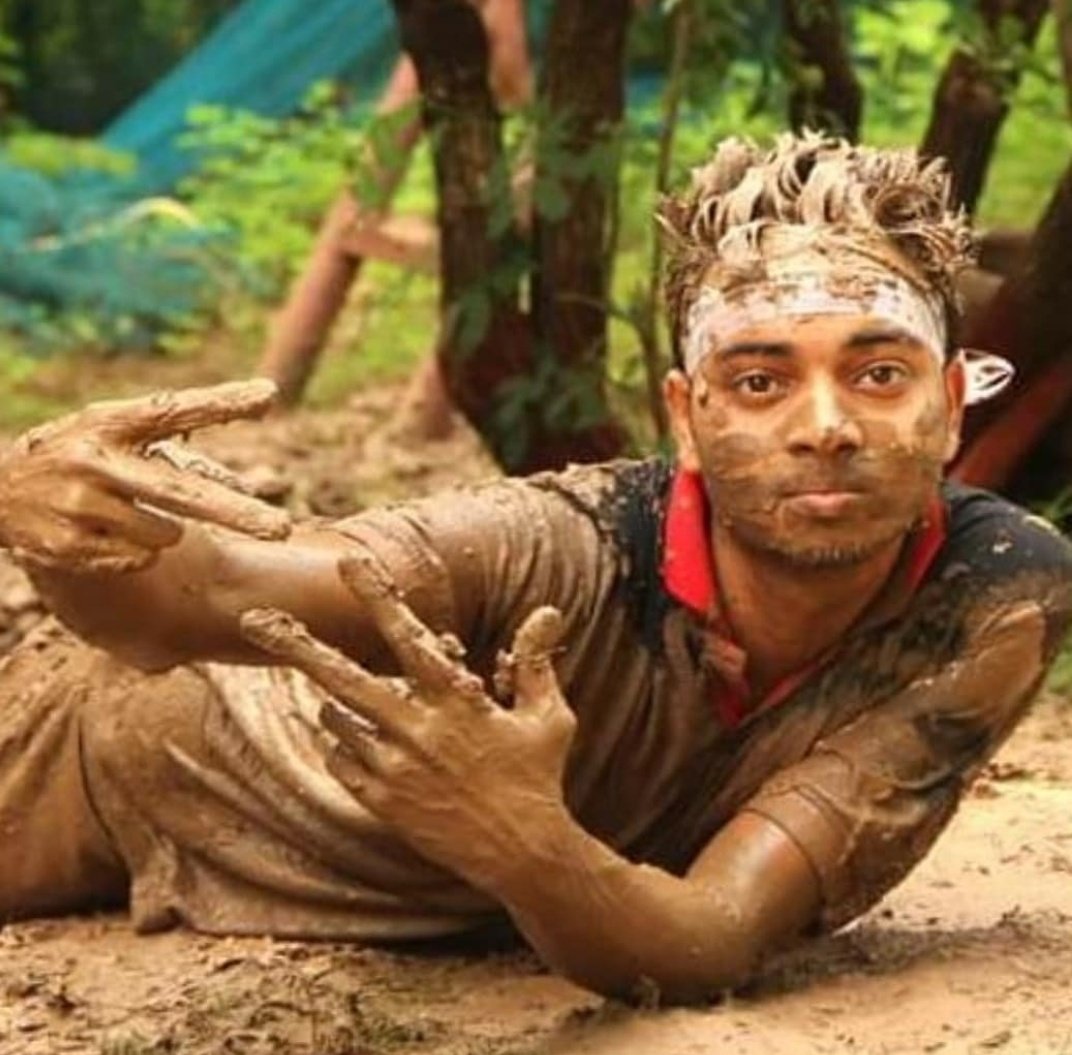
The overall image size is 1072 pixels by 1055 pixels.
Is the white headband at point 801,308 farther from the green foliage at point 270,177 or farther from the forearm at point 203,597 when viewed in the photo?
the green foliage at point 270,177

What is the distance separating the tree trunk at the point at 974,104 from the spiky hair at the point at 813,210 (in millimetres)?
2830

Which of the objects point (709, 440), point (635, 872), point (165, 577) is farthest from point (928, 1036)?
point (165, 577)

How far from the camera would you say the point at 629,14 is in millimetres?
6789

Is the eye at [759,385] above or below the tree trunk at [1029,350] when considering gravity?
above

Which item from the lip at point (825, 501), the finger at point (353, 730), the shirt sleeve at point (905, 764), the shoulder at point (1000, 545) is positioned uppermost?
the lip at point (825, 501)

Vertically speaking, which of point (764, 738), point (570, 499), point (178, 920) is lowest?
point (178, 920)

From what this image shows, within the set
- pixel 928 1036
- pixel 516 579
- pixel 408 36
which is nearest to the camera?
pixel 928 1036

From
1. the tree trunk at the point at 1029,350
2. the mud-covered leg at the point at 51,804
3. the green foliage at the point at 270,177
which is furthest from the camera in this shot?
the green foliage at the point at 270,177

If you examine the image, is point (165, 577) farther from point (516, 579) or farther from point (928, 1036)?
point (928, 1036)

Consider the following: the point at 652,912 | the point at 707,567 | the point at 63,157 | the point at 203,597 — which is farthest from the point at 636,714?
the point at 63,157

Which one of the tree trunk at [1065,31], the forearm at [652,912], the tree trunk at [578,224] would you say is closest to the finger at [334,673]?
the forearm at [652,912]

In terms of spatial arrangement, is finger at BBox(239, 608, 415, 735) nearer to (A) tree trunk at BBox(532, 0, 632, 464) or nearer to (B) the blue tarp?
(A) tree trunk at BBox(532, 0, 632, 464)

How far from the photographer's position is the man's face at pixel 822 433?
3.58 metres

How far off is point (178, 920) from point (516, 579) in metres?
0.71
